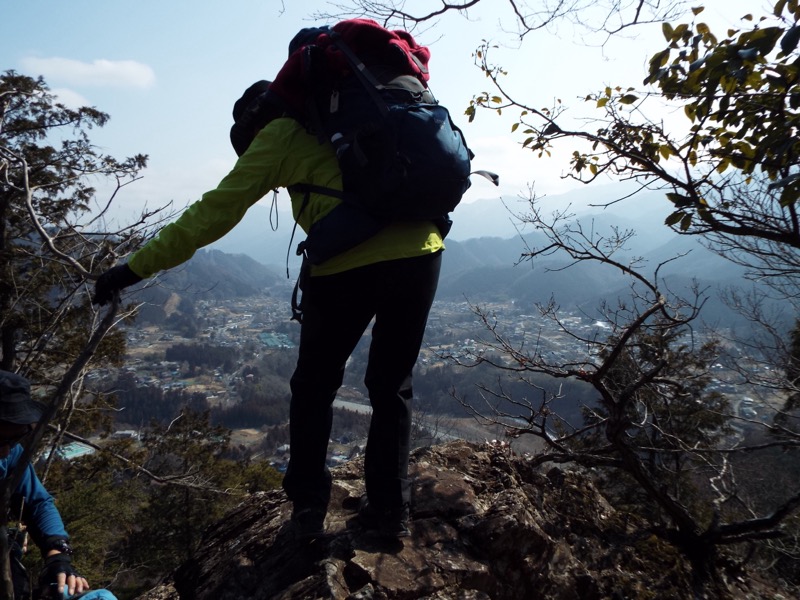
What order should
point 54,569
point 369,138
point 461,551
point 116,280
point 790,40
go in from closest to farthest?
point 790,40 < point 369,138 < point 116,280 < point 54,569 < point 461,551

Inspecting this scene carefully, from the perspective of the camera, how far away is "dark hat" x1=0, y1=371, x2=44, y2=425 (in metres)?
1.83

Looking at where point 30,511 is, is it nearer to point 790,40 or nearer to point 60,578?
point 60,578

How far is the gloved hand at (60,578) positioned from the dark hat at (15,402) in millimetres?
572

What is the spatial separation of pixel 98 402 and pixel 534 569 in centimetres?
964

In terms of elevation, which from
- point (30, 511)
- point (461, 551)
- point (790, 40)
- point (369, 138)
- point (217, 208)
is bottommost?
point (461, 551)

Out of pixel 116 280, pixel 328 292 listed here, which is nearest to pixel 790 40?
pixel 328 292

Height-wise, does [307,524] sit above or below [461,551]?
above

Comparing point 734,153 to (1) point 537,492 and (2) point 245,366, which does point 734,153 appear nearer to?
(1) point 537,492

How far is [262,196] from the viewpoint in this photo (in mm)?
1841

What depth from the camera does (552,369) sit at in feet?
11.3

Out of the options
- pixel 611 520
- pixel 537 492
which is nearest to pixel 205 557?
pixel 537 492

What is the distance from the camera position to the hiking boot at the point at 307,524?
213 cm

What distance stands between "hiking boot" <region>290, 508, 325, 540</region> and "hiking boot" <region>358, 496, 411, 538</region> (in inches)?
8.4

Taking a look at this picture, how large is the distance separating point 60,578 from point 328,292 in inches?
59.7
